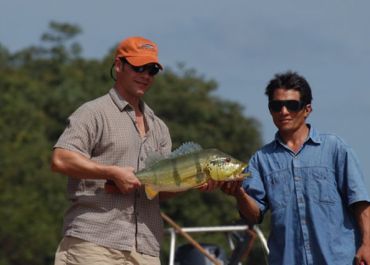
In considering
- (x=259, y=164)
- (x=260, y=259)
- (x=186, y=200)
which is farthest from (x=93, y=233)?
(x=186, y=200)

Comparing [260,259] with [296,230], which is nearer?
[296,230]

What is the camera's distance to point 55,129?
162ft

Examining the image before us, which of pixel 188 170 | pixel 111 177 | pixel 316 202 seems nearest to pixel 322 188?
pixel 316 202

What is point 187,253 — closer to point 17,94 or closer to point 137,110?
point 137,110

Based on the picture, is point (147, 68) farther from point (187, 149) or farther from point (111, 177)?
point (111, 177)

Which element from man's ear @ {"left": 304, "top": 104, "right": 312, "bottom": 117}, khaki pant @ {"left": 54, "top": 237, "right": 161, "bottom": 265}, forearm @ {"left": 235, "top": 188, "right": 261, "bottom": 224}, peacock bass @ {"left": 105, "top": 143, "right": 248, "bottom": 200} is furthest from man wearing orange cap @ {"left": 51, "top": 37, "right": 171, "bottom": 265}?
man's ear @ {"left": 304, "top": 104, "right": 312, "bottom": 117}

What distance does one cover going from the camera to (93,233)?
813cm

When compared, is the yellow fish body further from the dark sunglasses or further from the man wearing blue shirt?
the dark sunglasses

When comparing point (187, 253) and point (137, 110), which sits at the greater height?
point (137, 110)

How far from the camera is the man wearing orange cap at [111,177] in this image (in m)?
8.06

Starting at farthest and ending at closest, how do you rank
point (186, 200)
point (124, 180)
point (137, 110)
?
1. point (186, 200)
2. point (137, 110)
3. point (124, 180)

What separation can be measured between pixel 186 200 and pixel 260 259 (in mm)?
6485

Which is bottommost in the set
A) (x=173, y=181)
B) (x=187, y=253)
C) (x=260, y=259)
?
(x=260, y=259)

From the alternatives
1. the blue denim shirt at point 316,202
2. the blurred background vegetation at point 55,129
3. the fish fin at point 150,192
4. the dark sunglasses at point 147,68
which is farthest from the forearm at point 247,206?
the blurred background vegetation at point 55,129
